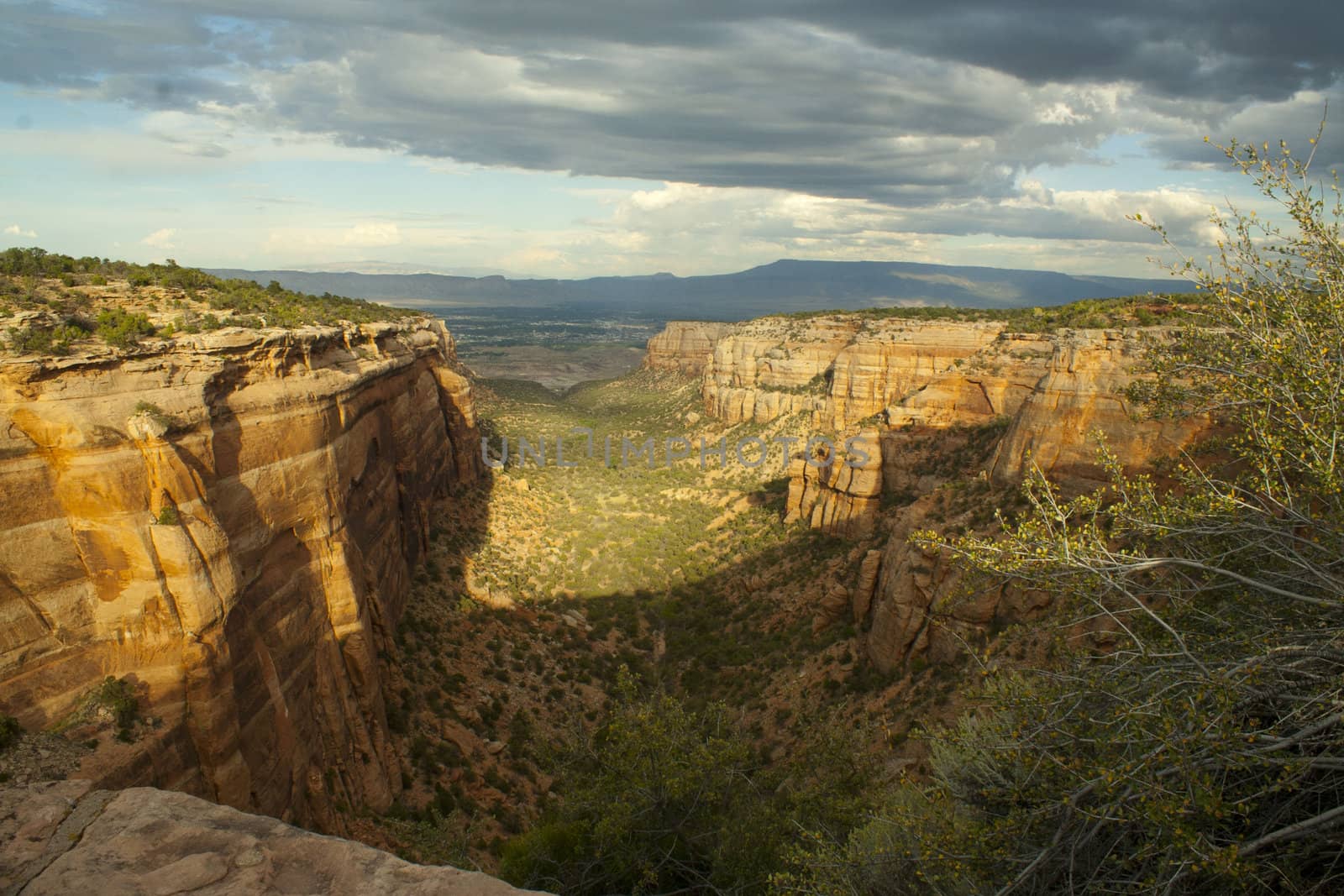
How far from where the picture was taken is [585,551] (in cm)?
4653

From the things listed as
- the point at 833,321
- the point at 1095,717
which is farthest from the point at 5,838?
the point at 833,321

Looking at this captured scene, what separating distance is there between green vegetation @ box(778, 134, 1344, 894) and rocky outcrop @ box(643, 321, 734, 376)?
110814 mm

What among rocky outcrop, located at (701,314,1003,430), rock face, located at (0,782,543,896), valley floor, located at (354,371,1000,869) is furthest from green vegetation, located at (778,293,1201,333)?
valley floor, located at (354,371,1000,869)

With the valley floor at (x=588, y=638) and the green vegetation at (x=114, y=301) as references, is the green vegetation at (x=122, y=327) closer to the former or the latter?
the green vegetation at (x=114, y=301)

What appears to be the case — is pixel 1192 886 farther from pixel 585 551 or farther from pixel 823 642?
pixel 585 551

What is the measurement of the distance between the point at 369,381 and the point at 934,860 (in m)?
25.3

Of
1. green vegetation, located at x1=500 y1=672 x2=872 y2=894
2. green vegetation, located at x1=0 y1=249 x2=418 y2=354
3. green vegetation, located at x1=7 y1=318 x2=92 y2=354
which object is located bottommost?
green vegetation, located at x1=500 y1=672 x2=872 y2=894

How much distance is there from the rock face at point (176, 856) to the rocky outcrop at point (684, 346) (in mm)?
116056

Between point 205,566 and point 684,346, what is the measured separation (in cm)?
11715

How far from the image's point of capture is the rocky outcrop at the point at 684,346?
126m

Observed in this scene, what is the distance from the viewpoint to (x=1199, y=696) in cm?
826

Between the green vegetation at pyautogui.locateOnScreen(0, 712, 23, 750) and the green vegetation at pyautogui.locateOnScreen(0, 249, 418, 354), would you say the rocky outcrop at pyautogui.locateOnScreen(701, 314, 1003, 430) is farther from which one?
the green vegetation at pyautogui.locateOnScreen(0, 712, 23, 750)

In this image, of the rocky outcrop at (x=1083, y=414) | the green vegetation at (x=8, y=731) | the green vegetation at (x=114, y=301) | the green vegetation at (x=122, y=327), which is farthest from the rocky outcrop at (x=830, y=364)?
the green vegetation at (x=8, y=731)

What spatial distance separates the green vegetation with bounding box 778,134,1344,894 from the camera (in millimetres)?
7477
